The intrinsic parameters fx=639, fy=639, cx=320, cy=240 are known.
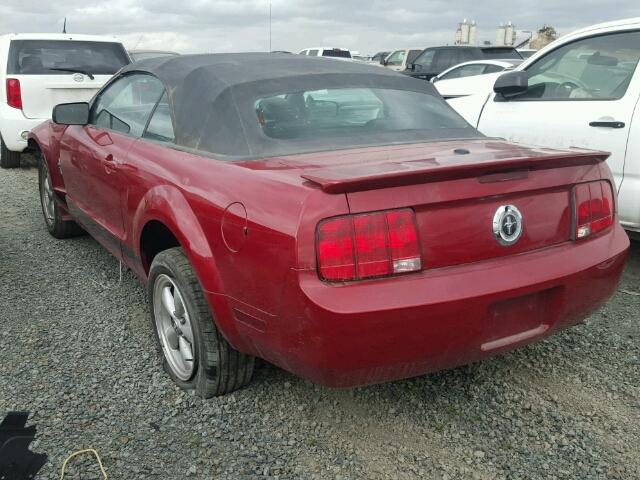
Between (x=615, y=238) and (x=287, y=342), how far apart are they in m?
1.50

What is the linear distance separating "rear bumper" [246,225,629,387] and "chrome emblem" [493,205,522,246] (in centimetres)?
7

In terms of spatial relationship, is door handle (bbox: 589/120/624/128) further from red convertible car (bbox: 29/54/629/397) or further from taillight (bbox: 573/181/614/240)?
taillight (bbox: 573/181/614/240)

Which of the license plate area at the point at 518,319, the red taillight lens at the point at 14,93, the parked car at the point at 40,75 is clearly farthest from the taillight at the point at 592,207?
the red taillight lens at the point at 14,93

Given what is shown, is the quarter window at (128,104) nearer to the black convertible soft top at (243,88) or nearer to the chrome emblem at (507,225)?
the black convertible soft top at (243,88)

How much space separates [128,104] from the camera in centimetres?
380

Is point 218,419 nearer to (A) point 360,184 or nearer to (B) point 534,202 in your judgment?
(A) point 360,184

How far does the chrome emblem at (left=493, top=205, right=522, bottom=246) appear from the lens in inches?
89.2

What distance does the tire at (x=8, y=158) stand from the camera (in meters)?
8.59

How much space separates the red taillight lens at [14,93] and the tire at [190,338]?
5.64 metres

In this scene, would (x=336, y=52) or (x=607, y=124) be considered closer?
(x=607, y=124)

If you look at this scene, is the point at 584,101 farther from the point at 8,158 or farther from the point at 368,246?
the point at 8,158

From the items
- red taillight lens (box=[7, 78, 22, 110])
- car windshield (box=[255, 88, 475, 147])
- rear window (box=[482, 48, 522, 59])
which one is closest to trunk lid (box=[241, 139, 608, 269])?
car windshield (box=[255, 88, 475, 147])

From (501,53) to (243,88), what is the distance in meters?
13.2

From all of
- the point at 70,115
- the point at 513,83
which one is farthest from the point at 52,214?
the point at 513,83
